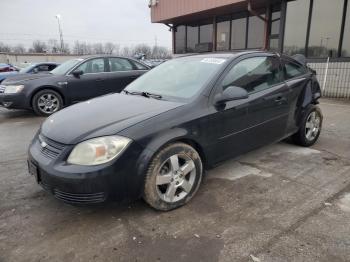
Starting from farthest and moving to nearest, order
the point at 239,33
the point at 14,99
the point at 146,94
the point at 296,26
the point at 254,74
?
1. the point at 239,33
2. the point at 296,26
3. the point at 14,99
4. the point at 254,74
5. the point at 146,94

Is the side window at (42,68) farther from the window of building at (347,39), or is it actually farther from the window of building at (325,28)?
the window of building at (347,39)

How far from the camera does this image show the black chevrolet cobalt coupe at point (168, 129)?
2482mm

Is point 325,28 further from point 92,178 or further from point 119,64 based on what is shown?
point 92,178

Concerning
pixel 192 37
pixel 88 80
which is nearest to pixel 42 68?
pixel 88 80

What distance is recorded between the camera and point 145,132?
261cm

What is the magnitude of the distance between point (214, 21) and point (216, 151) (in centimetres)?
1339

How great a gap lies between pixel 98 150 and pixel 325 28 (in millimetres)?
10160

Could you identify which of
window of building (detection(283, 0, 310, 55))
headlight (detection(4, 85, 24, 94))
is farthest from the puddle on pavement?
window of building (detection(283, 0, 310, 55))

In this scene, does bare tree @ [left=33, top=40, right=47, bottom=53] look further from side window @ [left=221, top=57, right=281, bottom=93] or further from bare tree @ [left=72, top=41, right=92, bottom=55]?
side window @ [left=221, top=57, right=281, bottom=93]

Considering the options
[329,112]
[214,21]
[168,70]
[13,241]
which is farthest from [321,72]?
[13,241]

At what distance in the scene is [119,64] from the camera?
26.5 ft

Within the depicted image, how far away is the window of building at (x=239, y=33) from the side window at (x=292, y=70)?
9916mm

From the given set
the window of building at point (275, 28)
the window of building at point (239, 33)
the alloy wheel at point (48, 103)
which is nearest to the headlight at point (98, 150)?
the alloy wheel at point (48, 103)

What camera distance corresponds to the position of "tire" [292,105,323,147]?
4473mm
